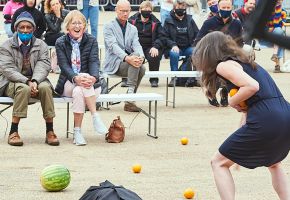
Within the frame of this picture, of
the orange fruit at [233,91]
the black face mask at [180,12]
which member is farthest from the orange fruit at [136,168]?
the black face mask at [180,12]

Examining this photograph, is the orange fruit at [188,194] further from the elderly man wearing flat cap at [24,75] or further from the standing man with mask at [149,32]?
the standing man with mask at [149,32]

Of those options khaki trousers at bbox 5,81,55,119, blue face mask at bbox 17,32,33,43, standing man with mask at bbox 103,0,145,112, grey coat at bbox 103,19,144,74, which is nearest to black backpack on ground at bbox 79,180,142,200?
khaki trousers at bbox 5,81,55,119

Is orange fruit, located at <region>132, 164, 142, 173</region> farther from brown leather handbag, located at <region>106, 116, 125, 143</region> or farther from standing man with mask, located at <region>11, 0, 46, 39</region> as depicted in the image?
standing man with mask, located at <region>11, 0, 46, 39</region>

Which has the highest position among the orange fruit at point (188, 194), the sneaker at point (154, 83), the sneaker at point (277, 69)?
the orange fruit at point (188, 194)

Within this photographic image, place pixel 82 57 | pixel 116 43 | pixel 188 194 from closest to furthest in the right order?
1. pixel 188 194
2. pixel 82 57
3. pixel 116 43

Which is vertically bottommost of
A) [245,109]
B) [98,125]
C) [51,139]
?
[51,139]

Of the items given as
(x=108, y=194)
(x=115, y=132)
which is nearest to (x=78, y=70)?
(x=115, y=132)

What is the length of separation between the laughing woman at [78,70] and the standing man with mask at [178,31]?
15.5 ft

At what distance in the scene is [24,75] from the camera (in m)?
9.05

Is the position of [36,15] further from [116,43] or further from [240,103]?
[240,103]

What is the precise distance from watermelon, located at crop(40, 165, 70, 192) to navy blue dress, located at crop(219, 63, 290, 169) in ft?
5.95

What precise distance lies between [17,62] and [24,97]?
0.57 meters

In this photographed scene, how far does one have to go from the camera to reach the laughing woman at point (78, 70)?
29.5 ft

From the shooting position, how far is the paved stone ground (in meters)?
6.59
